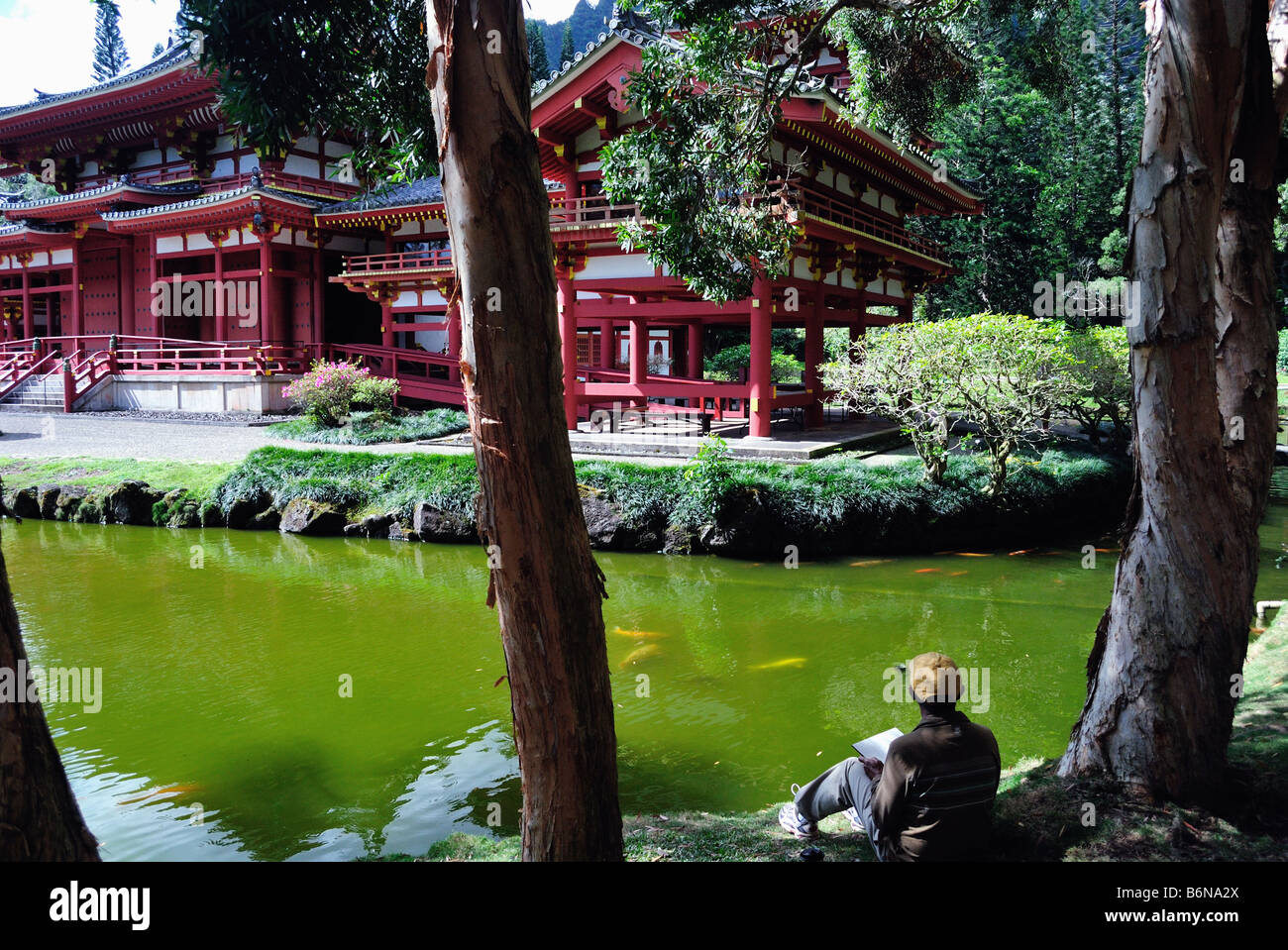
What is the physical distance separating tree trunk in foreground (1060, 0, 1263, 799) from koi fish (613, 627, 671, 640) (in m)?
4.74

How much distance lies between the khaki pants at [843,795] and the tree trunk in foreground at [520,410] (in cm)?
120

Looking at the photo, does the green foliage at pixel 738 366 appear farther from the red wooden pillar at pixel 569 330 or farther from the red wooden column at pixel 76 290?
the red wooden column at pixel 76 290

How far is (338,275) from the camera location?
22672mm

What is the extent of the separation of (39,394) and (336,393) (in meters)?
9.35

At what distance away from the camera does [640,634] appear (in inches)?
332

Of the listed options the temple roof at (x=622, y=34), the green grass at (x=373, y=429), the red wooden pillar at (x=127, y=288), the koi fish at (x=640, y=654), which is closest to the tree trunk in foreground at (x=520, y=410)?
the koi fish at (x=640, y=654)

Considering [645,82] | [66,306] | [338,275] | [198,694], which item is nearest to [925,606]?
[645,82]

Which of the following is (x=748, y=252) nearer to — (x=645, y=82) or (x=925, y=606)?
(x=645, y=82)

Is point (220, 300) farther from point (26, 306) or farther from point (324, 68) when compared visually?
point (324, 68)

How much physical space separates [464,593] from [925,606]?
469 centimetres

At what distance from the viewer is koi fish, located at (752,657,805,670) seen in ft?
24.6

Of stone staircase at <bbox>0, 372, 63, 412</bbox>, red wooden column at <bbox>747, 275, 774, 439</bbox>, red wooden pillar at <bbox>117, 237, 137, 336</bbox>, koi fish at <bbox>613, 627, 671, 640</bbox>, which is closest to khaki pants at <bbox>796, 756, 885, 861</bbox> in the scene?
koi fish at <bbox>613, 627, 671, 640</bbox>

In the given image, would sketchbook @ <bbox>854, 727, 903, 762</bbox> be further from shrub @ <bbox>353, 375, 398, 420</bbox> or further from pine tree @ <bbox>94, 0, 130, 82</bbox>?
pine tree @ <bbox>94, 0, 130, 82</bbox>

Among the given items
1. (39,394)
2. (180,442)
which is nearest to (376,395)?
(180,442)
